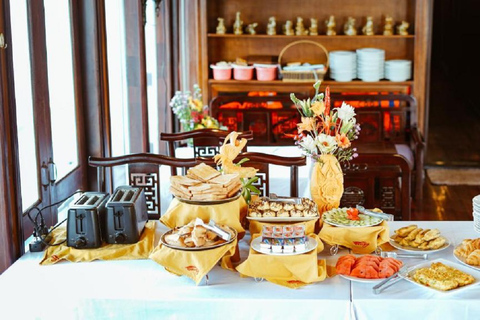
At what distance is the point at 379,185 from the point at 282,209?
1296 mm

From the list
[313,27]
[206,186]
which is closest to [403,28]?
[313,27]

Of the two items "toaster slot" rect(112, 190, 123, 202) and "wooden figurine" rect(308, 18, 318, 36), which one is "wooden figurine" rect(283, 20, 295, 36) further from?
"toaster slot" rect(112, 190, 123, 202)

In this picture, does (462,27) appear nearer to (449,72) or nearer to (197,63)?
(449,72)

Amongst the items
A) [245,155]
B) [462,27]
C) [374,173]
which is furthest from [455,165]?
[462,27]

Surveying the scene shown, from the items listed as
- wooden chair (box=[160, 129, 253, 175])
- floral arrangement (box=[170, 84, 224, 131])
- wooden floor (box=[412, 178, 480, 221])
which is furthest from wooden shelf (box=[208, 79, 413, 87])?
wooden chair (box=[160, 129, 253, 175])

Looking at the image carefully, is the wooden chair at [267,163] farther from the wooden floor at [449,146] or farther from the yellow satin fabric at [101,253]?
the wooden floor at [449,146]

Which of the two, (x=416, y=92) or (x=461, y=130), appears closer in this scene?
(x=416, y=92)

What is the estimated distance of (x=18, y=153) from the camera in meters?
2.64

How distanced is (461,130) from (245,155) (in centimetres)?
769

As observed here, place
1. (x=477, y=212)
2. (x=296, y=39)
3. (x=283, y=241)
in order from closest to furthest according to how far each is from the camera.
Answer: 1. (x=283, y=241)
2. (x=477, y=212)
3. (x=296, y=39)

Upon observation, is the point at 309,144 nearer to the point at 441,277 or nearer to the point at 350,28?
the point at 441,277

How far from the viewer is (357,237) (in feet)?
8.86

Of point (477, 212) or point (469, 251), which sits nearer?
point (469, 251)

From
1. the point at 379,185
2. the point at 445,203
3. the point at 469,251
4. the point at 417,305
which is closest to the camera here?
the point at 417,305
